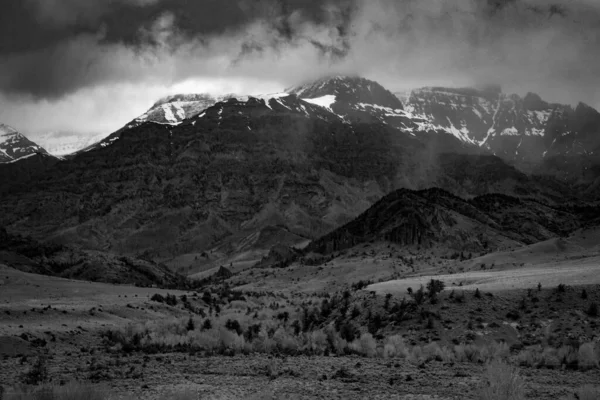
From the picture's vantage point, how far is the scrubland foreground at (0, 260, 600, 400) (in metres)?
20.3

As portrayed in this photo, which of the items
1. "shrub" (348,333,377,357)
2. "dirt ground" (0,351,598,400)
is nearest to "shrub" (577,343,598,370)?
"dirt ground" (0,351,598,400)

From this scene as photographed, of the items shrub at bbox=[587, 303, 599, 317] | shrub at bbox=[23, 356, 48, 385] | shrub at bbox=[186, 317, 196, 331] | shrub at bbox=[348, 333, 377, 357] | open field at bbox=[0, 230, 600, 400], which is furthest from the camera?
shrub at bbox=[186, 317, 196, 331]

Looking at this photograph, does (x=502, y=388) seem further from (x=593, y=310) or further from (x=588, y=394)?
(x=593, y=310)

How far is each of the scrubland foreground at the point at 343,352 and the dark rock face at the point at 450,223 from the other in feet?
345

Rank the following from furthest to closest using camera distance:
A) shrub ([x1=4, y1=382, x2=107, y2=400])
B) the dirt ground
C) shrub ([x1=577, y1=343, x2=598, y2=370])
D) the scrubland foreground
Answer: shrub ([x1=577, y1=343, x2=598, y2=370]) < the scrubland foreground < the dirt ground < shrub ([x1=4, y1=382, x2=107, y2=400])

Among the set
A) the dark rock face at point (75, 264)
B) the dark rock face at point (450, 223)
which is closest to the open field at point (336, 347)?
the dark rock face at point (75, 264)

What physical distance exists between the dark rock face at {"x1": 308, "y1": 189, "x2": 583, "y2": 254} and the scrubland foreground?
105278mm

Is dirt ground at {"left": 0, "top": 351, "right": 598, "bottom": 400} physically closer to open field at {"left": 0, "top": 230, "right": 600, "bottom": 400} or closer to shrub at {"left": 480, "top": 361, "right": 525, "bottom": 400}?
open field at {"left": 0, "top": 230, "right": 600, "bottom": 400}

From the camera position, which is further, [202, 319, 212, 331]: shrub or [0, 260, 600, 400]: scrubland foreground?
[202, 319, 212, 331]: shrub

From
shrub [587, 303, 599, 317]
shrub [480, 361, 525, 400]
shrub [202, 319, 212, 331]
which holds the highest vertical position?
shrub [587, 303, 599, 317]

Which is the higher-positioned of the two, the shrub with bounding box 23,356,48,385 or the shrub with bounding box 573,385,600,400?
the shrub with bounding box 573,385,600,400

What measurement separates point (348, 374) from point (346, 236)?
475 ft

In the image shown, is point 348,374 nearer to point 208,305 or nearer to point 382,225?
point 208,305

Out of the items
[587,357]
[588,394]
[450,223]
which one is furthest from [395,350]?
[450,223]
